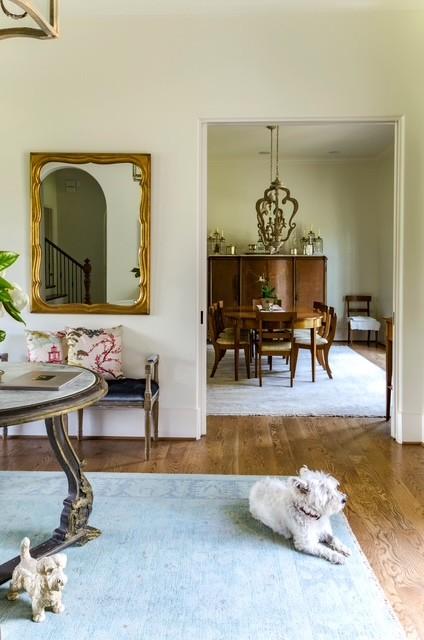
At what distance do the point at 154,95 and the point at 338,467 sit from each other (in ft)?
9.44

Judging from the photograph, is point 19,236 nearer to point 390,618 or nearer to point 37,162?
point 37,162

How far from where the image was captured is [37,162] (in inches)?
157

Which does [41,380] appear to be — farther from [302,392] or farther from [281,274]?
[281,274]

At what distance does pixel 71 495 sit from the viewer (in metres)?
2.43

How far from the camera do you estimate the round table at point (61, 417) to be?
1875mm

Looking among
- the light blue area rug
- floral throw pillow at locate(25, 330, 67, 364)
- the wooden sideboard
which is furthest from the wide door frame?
the wooden sideboard

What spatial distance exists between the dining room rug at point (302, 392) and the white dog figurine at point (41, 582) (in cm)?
292

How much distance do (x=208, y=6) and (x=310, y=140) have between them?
452 centimetres

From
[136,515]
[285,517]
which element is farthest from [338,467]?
[136,515]

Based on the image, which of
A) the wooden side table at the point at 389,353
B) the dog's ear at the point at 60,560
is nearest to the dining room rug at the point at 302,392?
the wooden side table at the point at 389,353

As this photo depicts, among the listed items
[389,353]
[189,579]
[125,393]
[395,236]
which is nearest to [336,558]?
[189,579]

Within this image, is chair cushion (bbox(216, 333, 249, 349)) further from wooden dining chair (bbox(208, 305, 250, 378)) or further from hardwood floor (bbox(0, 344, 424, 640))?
hardwood floor (bbox(0, 344, 424, 640))

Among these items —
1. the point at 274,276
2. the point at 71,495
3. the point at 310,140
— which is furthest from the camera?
the point at 274,276

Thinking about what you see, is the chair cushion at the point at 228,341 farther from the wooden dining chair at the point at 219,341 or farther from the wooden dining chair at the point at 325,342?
the wooden dining chair at the point at 325,342
